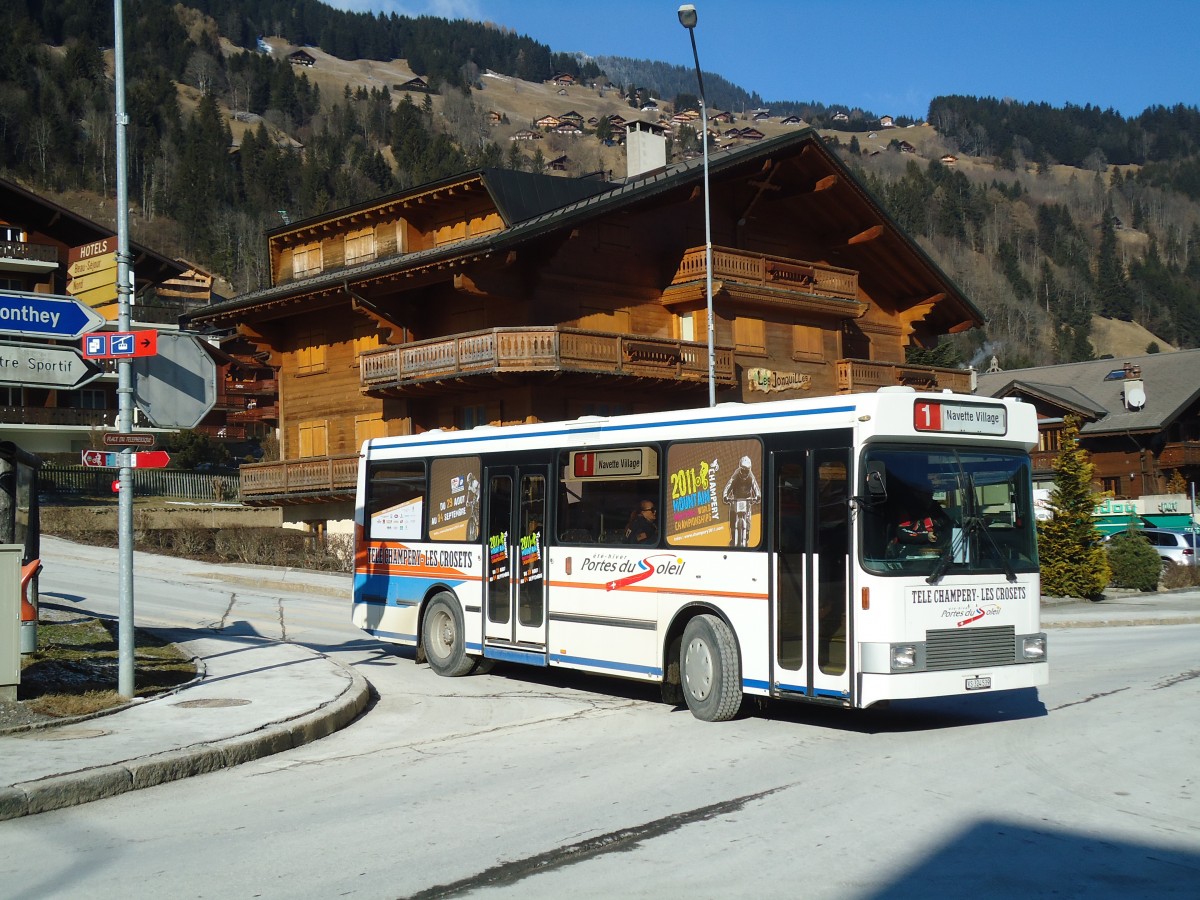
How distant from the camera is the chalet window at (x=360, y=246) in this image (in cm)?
3897

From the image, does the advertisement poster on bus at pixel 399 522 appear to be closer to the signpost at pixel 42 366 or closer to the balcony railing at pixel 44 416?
the balcony railing at pixel 44 416

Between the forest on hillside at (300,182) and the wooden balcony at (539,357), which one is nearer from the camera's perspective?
the wooden balcony at (539,357)

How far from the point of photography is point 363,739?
1179 cm

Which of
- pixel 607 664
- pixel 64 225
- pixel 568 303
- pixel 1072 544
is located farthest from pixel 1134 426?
pixel 607 664

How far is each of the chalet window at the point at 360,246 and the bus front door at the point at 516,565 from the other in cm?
2489

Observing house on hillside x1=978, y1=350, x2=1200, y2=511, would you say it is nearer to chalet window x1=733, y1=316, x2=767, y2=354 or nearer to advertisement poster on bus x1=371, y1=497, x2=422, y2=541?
chalet window x1=733, y1=316, x2=767, y2=354

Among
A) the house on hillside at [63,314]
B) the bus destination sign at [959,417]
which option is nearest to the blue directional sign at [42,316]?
the house on hillside at [63,314]

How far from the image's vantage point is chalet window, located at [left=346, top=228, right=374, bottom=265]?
39.0m

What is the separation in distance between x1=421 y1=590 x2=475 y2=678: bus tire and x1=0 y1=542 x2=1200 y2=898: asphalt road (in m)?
2.01

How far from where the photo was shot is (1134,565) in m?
36.1

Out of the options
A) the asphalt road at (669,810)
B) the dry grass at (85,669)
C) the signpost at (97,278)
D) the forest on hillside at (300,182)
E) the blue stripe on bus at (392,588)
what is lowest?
the asphalt road at (669,810)

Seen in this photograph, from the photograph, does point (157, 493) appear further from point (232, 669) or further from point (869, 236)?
point (232, 669)

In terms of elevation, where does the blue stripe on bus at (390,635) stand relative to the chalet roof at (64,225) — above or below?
below

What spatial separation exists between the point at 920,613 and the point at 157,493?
4885cm
